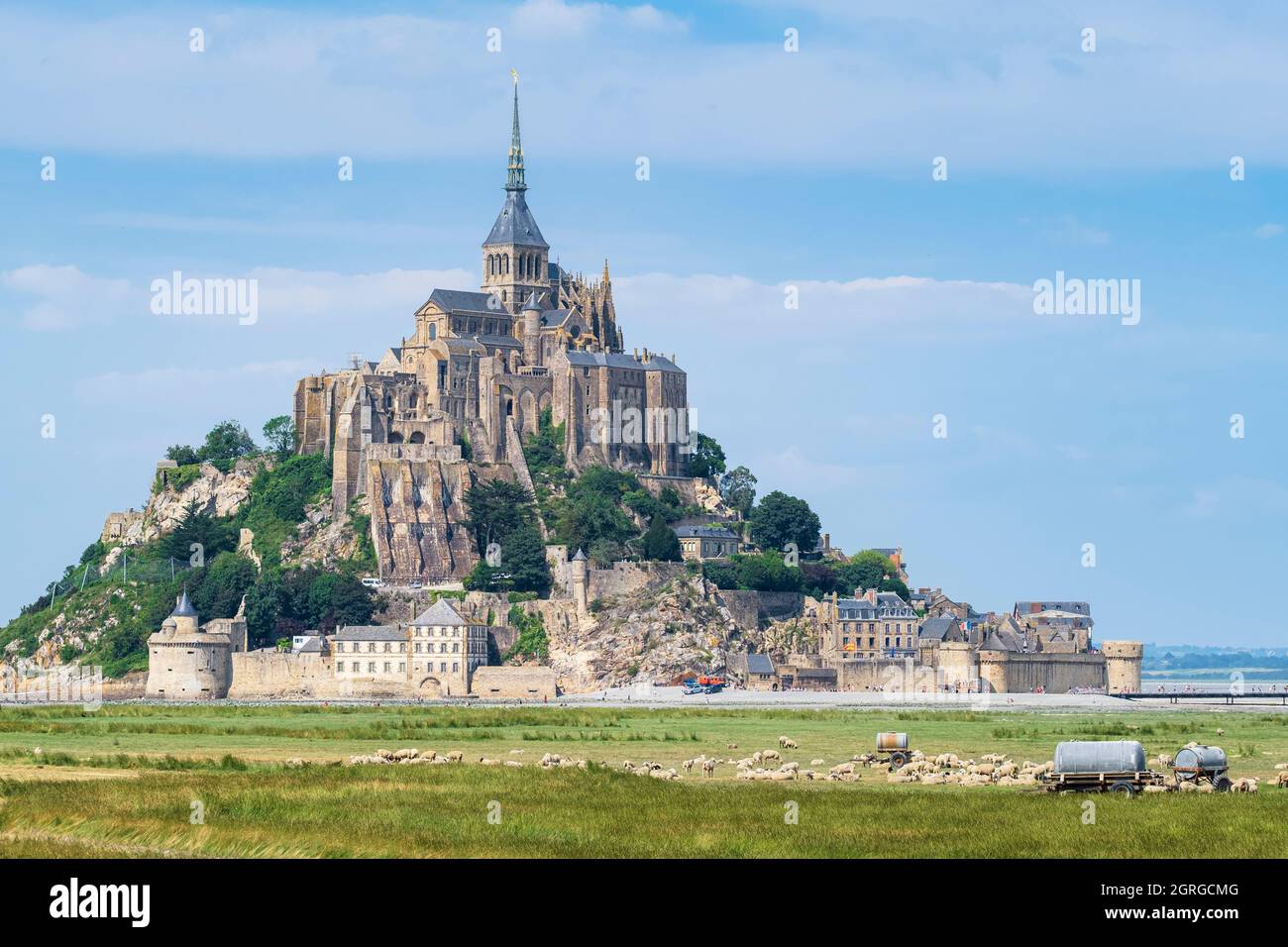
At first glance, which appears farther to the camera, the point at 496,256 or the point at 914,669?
the point at 496,256

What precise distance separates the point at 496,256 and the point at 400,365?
1400cm

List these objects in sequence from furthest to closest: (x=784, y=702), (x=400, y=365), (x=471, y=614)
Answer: (x=400, y=365) → (x=471, y=614) → (x=784, y=702)

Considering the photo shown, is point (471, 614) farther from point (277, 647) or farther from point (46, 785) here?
point (46, 785)

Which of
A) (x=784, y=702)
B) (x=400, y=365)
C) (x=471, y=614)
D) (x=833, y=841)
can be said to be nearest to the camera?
(x=833, y=841)

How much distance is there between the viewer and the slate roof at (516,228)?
152 meters

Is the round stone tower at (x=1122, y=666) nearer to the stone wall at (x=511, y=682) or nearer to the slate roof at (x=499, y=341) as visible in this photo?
the stone wall at (x=511, y=682)

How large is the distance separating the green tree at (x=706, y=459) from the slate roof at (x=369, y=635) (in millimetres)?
29322

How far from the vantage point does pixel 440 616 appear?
126625 millimetres

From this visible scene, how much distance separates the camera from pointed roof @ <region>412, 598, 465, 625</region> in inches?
4968

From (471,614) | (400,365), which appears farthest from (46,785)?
(400,365)

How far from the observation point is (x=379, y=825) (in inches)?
1719

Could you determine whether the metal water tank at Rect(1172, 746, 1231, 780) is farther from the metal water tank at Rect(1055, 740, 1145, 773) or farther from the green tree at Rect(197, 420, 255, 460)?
the green tree at Rect(197, 420, 255, 460)

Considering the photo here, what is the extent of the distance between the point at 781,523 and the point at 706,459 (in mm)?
8667

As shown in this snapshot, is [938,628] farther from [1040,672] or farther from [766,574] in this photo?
[766,574]
